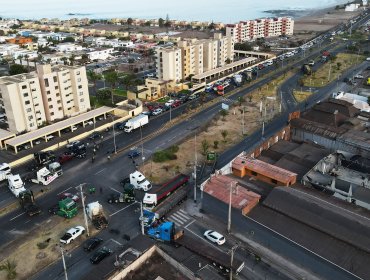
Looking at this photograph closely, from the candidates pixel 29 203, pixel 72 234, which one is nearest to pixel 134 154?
pixel 29 203

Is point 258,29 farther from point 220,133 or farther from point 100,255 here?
point 100,255

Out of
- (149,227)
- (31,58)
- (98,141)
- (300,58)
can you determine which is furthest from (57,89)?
(300,58)

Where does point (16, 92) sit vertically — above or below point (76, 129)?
above

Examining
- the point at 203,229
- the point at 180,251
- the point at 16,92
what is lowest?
the point at 203,229

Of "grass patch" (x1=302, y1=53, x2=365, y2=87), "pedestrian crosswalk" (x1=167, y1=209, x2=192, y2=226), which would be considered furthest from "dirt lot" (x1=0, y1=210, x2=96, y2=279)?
"grass patch" (x1=302, y1=53, x2=365, y2=87)

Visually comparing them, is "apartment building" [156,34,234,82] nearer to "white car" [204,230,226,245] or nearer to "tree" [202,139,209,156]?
"tree" [202,139,209,156]

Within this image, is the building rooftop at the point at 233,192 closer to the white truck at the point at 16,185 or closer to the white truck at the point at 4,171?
the white truck at the point at 16,185

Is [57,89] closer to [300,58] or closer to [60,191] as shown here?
[60,191]
